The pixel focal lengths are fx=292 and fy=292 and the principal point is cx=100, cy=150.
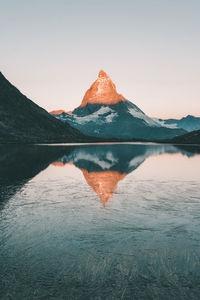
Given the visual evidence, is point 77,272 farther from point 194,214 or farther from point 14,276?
point 194,214

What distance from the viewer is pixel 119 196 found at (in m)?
25.7

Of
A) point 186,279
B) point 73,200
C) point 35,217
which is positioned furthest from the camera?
point 73,200

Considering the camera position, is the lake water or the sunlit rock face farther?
the sunlit rock face

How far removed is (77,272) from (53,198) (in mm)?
14424

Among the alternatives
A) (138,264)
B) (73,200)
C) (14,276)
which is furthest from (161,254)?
(73,200)

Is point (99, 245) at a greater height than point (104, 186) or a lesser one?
greater

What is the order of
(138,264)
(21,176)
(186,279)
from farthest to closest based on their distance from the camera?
(21,176) < (138,264) < (186,279)

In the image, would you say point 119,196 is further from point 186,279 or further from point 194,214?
point 186,279

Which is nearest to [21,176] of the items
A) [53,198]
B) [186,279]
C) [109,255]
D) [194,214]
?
[53,198]

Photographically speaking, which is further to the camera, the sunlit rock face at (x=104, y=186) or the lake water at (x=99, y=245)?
the sunlit rock face at (x=104, y=186)

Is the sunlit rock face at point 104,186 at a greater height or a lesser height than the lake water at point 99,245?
lesser

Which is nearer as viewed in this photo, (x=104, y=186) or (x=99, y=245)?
(x=99, y=245)

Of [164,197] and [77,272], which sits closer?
[77,272]

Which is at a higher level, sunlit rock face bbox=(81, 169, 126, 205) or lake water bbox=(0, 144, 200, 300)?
lake water bbox=(0, 144, 200, 300)
